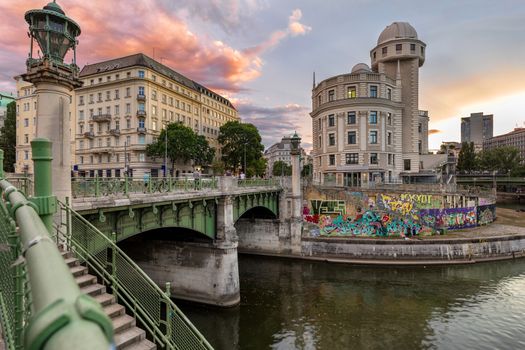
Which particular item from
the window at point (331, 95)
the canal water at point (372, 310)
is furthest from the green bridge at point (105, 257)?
the window at point (331, 95)

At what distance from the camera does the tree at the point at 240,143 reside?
76.4 m

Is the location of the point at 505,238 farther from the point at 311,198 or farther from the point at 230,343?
the point at 230,343

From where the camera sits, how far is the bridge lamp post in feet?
31.5

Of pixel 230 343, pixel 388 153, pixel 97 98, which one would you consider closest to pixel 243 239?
pixel 230 343

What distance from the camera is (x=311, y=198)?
40281 millimetres

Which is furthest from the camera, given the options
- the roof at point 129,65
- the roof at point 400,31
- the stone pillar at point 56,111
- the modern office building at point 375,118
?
the roof at point 129,65

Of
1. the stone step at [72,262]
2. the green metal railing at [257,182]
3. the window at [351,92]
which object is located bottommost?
the stone step at [72,262]

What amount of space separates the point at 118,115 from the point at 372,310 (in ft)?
199

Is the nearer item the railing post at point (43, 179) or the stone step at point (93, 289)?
the railing post at point (43, 179)

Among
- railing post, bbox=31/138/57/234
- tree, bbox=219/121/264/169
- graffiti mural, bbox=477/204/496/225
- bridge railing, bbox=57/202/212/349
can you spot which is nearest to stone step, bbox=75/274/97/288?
bridge railing, bbox=57/202/212/349

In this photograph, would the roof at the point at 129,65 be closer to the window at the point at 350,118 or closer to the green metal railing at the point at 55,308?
the window at the point at 350,118

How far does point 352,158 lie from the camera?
178 feet

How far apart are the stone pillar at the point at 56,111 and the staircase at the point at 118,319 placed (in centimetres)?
366

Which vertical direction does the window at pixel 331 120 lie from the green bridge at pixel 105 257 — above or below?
above
